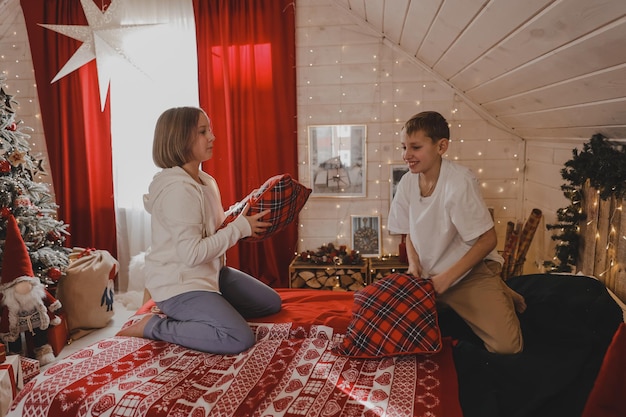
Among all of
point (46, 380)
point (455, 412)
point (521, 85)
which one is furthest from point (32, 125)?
point (455, 412)

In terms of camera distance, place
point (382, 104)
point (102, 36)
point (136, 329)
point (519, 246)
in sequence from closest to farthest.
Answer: point (136, 329) → point (519, 246) → point (102, 36) → point (382, 104)

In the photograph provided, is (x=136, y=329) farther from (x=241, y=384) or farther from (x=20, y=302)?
(x=20, y=302)

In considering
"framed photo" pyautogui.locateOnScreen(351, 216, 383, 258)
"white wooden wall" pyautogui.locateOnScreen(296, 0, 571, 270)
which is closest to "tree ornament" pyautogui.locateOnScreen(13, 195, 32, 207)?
"white wooden wall" pyautogui.locateOnScreen(296, 0, 571, 270)

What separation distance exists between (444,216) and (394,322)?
517 millimetres

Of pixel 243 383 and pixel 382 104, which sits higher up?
pixel 382 104

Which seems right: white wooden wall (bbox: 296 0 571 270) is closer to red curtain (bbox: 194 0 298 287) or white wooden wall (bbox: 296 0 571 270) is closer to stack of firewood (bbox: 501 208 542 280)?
red curtain (bbox: 194 0 298 287)

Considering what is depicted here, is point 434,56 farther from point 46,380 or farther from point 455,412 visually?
point 46,380

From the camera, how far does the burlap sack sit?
3.10m

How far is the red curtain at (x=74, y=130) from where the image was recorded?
3793mm

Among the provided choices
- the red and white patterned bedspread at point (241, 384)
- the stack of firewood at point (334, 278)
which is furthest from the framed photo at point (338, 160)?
the red and white patterned bedspread at point (241, 384)

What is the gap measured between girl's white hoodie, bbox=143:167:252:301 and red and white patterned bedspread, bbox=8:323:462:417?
27 centimetres

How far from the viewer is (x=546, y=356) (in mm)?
1698

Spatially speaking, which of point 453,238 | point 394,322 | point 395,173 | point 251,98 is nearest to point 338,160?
point 395,173

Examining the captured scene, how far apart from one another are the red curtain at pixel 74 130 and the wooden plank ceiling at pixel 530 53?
2.21 metres
